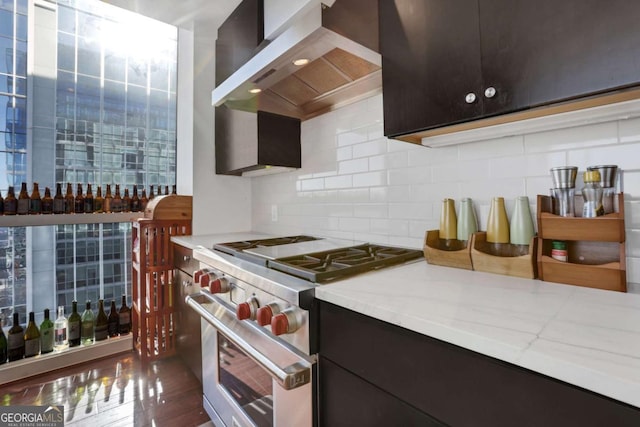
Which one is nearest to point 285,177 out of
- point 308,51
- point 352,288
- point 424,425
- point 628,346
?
point 308,51

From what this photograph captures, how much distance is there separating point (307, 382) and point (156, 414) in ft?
4.12

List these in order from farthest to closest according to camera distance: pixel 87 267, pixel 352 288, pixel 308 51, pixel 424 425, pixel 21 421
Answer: pixel 87 267
pixel 21 421
pixel 308 51
pixel 352 288
pixel 424 425

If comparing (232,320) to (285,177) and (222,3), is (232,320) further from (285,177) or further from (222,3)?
(222,3)

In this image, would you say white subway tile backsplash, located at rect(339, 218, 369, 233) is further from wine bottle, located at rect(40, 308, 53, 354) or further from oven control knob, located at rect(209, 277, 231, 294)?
wine bottle, located at rect(40, 308, 53, 354)

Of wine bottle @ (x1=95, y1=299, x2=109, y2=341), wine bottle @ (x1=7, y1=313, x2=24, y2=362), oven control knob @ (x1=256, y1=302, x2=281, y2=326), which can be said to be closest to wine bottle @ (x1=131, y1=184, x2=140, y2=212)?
wine bottle @ (x1=95, y1=299, x2=109, y2=341)

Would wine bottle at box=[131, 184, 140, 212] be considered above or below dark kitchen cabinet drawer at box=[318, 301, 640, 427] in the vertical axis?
above

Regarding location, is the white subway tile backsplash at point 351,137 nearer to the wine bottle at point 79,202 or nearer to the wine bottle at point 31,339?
the wine bottle at point 79,202

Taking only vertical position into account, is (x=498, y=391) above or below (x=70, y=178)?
below

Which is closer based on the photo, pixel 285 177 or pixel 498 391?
pixel 498 391

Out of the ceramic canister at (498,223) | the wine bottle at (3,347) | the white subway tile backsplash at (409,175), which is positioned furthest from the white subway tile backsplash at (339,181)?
the wine bottle at (3,347)

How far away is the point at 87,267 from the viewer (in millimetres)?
2391

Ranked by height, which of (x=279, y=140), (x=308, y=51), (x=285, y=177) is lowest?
(x=285, y=177)

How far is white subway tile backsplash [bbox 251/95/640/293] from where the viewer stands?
2.92 ft

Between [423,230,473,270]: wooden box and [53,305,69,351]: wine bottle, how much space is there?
8.28 feet
